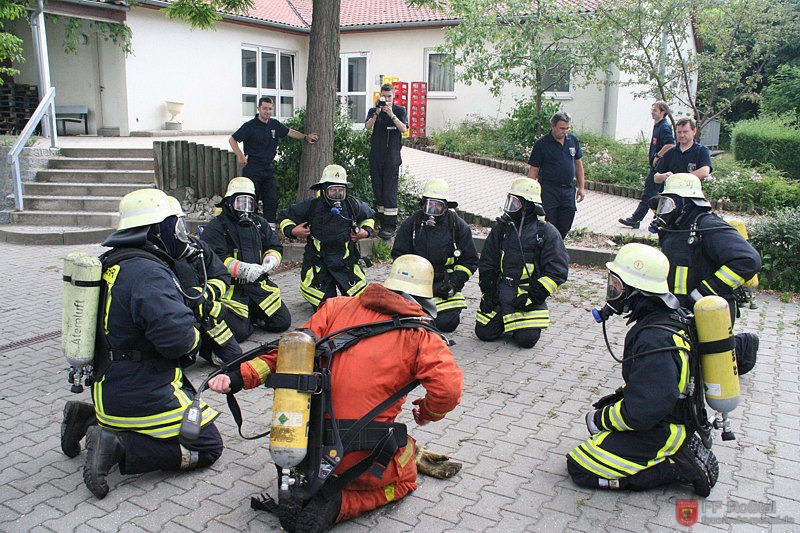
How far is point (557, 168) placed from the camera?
873 cm

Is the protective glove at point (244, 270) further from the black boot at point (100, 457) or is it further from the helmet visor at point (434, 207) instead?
the black boot at point (100, 457)

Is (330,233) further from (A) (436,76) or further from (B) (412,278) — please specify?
(A) (436,76)

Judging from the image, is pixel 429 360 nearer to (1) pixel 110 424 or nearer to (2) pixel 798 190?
(1) pixel 110 424

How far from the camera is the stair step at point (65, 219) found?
1143 centimetres

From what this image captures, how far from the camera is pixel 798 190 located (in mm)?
12461

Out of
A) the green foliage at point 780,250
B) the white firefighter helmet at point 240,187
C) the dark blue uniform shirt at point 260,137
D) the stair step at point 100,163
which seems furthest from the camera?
the stair step at point 100,163

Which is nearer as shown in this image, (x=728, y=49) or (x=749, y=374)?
(x=749, y=374)

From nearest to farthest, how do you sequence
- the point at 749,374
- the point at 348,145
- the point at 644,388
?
1. the point at 644,388
2. the point at 749,374
3. the point at 348,145

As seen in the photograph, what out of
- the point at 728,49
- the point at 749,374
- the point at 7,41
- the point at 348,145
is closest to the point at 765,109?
the point at 728,49

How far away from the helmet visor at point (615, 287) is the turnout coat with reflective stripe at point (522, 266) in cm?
236

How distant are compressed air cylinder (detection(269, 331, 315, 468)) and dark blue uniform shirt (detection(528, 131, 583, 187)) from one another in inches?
236

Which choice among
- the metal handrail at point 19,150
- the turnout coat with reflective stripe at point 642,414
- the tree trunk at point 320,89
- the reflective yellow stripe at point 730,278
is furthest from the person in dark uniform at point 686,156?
the metal handrail at point 19,150

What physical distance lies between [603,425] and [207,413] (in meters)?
2.38

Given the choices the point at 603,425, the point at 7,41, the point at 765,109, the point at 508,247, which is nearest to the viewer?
the point at 603,425
